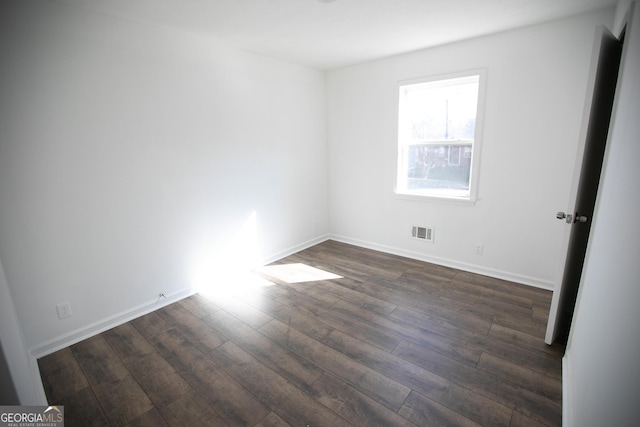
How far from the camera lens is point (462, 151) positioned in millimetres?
3264

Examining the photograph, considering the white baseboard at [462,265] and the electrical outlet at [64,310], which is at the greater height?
the electrical outlet at [64,310]

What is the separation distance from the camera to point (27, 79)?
1.93 metres

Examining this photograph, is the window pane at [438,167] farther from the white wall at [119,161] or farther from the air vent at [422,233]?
the white wall at [119,161]

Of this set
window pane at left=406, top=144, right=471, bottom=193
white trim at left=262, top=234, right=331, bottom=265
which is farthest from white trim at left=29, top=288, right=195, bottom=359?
window pane at left=406, top=144, right=471, bottom=193

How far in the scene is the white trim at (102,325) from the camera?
2164mm

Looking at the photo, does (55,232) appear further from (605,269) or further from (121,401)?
(605,269)

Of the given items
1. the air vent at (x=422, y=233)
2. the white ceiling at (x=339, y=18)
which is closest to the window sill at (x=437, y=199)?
the air vent at (x=422, y=233)

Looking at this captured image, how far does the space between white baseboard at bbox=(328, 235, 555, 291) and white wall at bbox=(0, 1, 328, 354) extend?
1536 millimetres

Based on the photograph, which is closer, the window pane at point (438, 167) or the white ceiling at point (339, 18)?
the white ceiling at point (339, 18)

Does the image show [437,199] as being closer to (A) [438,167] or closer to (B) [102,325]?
(A) [438,167]

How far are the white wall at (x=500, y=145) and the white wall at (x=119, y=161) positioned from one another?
120cm

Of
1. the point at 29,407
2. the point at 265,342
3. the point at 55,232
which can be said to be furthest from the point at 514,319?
the point at 55,232

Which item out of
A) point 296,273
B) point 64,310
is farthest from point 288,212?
point 64,310

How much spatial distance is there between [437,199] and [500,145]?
33.0 inches
